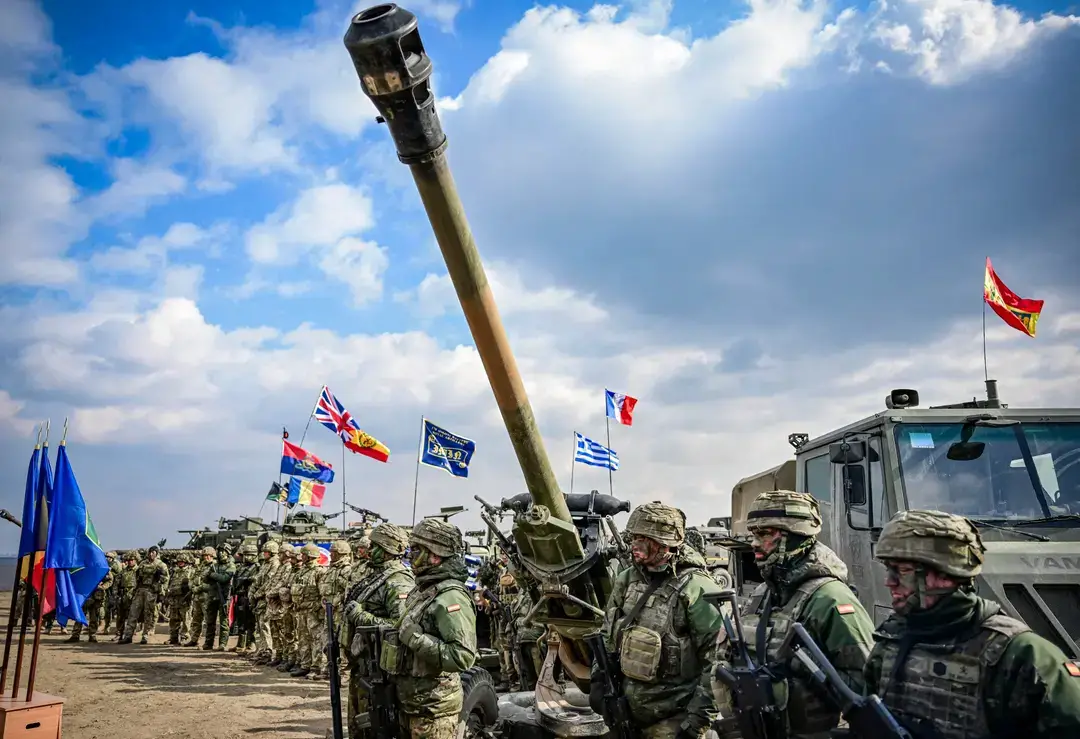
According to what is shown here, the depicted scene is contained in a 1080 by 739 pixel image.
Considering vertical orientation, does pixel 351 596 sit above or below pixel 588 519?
below

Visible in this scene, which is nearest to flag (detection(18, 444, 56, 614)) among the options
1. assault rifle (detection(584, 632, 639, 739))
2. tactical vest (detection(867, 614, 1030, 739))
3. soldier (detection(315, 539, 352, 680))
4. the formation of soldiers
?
the formation of soldiers

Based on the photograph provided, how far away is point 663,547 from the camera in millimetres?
4551

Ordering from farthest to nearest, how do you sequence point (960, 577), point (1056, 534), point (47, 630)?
1. point (47, 630)
2. point (1056, 534)
3. point (960, 577)

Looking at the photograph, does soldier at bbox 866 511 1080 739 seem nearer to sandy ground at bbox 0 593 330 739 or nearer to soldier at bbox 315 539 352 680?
sandy ground at bbox 0 593 330 739

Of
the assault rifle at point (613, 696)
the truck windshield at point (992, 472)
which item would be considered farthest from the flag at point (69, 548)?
the truck windshield at point (992, 472)

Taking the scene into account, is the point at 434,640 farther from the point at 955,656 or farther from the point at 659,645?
the point at 955,656

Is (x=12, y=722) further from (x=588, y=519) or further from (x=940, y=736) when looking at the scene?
(x=940, y=736)

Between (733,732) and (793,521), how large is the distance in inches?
39.2

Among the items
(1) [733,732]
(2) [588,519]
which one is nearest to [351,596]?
(2) [588,519]

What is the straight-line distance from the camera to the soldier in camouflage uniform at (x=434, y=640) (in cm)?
492

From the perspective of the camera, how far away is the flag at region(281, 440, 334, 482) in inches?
788

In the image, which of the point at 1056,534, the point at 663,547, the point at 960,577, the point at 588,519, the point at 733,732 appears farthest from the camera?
the point at 588,519

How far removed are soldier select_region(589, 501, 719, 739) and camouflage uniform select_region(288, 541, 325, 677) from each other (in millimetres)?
9322

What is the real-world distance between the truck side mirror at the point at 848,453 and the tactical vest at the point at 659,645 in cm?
182
